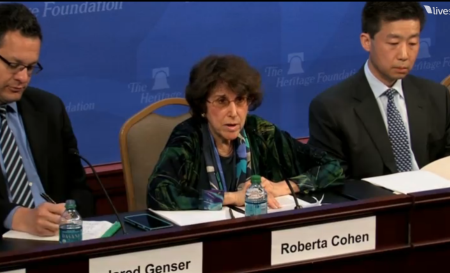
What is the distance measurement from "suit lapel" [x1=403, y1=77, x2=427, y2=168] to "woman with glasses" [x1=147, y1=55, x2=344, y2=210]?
1.81 feet

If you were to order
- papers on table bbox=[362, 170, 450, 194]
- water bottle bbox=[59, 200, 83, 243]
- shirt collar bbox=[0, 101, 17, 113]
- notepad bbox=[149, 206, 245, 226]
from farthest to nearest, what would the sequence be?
shirt collar bbox=[0, 101, 17, 113], papers on table bbox=[362, 170, 450, 194], notepad bbox=[149, 206, 245, 226], water bottle bbox=[59, 200, 83, 243]

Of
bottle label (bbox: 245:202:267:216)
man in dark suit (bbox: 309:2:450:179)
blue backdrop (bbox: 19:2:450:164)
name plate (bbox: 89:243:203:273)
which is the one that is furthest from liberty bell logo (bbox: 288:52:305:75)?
name plate (bbox: 89:243:203:273)

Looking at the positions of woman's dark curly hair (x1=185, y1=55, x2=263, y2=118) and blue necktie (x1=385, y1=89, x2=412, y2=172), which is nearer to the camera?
woman's dark curly hair (x1=185, y1=55, x2=263, y2=118)

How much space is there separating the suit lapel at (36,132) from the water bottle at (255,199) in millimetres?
869

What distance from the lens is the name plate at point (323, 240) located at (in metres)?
2.47

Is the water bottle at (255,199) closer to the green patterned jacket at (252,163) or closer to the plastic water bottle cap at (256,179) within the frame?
the plastic water bottle cap at (256,179)

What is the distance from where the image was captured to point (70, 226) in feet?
8.05

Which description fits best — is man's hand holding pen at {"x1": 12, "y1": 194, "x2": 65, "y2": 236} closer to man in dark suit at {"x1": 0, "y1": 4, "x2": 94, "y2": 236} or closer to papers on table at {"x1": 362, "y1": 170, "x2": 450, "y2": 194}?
man in dark suit at {"x1": 0, "y1": 4, "x2": 94, "y2": 236}

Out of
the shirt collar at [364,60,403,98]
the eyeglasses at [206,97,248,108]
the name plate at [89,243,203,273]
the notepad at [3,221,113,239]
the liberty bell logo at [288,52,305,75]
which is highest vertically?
the liberty bell logo at [288,52,305,75]

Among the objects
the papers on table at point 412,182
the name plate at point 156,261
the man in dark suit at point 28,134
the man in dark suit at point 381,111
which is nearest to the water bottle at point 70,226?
the name plate at point 156,261

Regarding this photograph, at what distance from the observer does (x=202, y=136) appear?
3.14 meters

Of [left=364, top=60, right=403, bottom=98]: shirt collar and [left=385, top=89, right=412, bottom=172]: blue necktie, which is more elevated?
[left=364, top=60, right=403, bottom=98]: shirt collar

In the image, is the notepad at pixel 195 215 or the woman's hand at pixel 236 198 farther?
the woman's hand at pixel 236 198

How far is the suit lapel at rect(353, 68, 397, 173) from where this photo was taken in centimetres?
347
